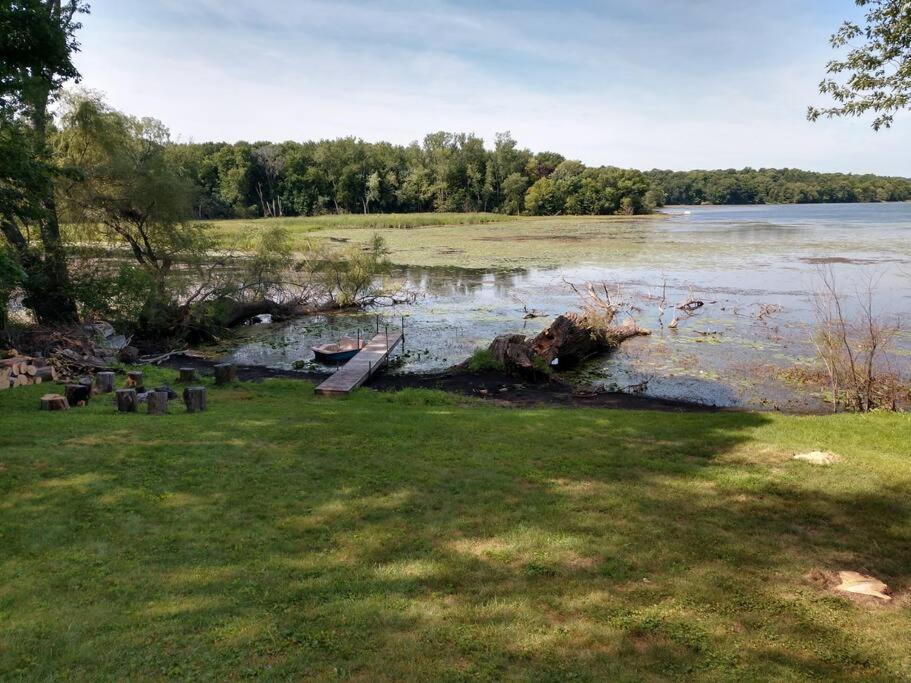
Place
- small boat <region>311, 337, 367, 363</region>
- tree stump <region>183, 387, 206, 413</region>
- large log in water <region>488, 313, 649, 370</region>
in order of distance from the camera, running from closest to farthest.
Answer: tree stump <region>183, 387, 206, 413</region> < large log in water <region>488, 313, 649, 370</region> < small boat <region>311, 337, 367, 363</region>

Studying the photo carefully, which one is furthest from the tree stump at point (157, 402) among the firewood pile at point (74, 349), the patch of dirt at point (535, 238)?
the patch of dirt at point (535, 238)

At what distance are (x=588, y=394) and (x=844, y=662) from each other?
10234mm

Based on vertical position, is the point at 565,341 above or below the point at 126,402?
below

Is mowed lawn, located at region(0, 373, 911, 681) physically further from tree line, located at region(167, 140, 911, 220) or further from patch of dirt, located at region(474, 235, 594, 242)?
tree line, located at region(167, 140, 911, 220)

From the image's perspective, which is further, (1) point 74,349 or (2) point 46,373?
(1) point 74,349

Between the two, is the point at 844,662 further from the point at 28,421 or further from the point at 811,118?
the point at 28,421

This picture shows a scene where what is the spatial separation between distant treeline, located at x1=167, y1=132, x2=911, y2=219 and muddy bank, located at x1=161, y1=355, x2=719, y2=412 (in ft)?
251

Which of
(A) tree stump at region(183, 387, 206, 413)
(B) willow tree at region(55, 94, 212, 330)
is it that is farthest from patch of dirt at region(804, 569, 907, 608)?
(B) willow tree at region(55, 94, 212, 330)

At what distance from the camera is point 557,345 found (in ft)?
54.6

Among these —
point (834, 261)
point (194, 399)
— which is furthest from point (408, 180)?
point (194, 399)

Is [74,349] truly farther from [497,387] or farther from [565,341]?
[565,341]

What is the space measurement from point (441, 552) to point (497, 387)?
9.57 metres

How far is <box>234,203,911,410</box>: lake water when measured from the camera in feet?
53.4

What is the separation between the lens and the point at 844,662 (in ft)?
13.7
